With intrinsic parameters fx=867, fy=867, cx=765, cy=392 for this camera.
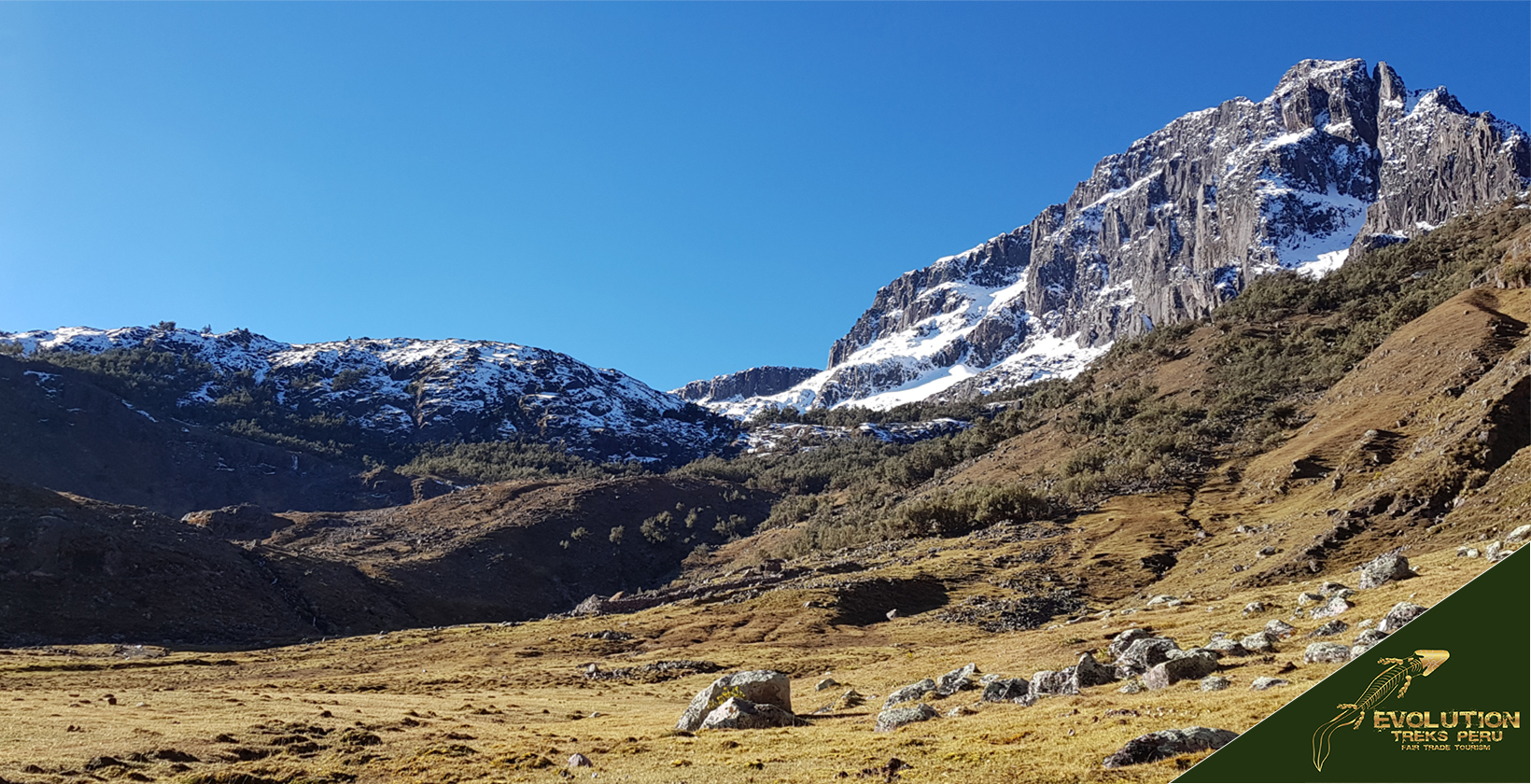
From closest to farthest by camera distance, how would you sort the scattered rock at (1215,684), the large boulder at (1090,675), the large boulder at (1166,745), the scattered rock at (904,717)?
the large boulder at (1166,745), the scattered rock at (1215,684), the scattered rock at (904,717), the large boulder at (1090,675)

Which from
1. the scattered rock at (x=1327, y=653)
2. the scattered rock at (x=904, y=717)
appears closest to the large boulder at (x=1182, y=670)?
the scattered rock at (x=1327, y=653)

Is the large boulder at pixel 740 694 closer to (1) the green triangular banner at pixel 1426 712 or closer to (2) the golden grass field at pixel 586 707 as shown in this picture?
(2) the golden grass field at pixel 586 707

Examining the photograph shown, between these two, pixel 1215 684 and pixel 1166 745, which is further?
pixel 1215 684

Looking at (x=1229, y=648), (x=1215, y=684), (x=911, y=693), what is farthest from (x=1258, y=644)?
(x=911, y=693)

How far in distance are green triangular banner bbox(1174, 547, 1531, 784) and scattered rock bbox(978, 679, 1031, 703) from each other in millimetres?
13260

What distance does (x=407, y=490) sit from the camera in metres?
178

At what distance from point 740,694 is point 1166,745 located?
18.6m

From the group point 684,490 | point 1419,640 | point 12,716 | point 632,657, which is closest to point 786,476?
point 684,490

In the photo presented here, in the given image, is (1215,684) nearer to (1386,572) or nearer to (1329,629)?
(1329,629)

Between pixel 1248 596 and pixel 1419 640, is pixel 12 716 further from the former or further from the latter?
pixel 1248 596

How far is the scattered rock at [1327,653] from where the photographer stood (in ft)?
85.9

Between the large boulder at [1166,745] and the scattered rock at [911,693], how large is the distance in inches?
677

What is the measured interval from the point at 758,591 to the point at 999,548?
26.2 m

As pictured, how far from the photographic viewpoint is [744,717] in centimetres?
3341
